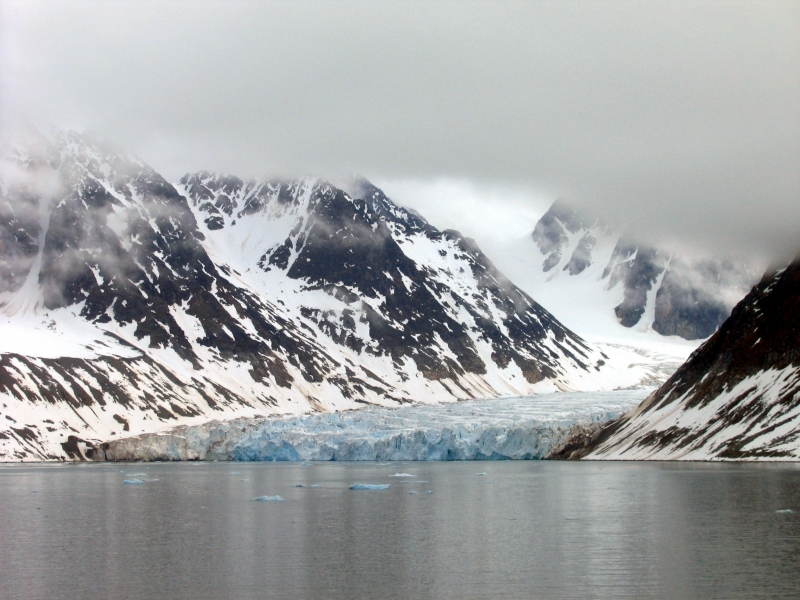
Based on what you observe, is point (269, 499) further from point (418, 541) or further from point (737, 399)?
point (737, 399)

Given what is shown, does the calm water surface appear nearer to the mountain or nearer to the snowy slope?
the snowy slope

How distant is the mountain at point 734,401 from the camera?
4658 inches

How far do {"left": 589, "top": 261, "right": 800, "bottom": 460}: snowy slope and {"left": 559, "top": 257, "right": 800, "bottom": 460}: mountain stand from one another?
138mm

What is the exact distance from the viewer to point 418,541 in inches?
1981

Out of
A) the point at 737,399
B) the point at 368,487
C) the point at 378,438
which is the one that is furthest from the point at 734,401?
the point at 368,487

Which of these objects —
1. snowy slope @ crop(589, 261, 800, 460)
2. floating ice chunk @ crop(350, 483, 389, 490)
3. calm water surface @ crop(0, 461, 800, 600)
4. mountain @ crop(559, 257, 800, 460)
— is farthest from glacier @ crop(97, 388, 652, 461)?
floating ice chunk @ crop(350, 483, 389, 490)

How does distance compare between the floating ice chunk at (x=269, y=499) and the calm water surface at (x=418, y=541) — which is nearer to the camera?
the calm water surface at (x=418, y=541)

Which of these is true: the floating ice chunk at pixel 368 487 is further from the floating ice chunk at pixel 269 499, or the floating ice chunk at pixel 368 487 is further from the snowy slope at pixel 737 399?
the snowy slope at pixel 737 399

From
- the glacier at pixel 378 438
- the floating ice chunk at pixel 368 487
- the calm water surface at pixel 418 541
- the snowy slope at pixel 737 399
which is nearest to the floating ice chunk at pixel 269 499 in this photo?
the calm water surface at pixel 418 541

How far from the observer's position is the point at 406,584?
37750 millimetres

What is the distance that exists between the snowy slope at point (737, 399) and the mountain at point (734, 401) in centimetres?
14

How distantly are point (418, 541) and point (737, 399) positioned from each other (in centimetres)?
9142

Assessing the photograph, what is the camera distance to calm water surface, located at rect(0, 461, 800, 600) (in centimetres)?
3691

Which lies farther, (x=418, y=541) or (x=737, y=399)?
(x=737, y=399)
